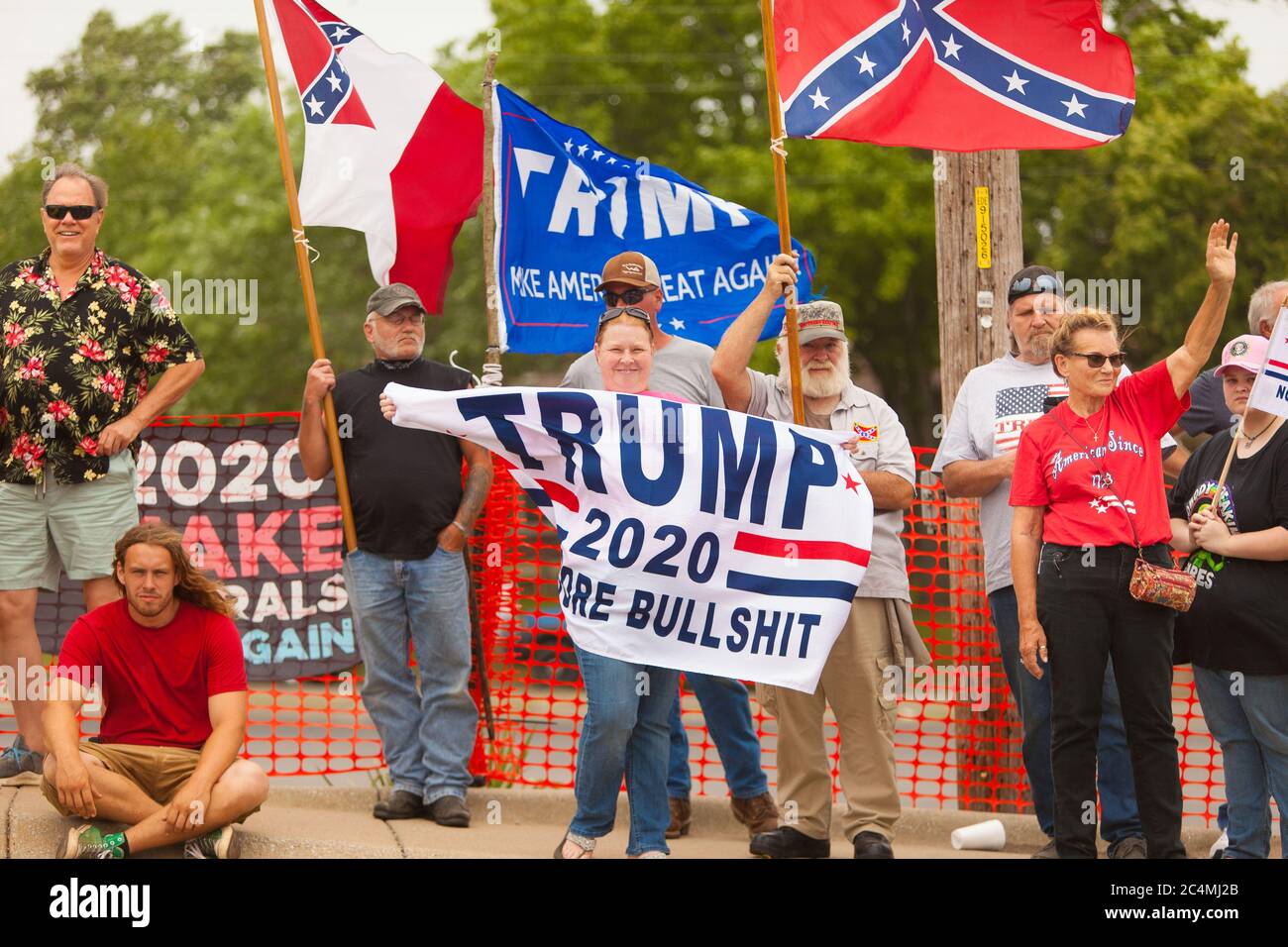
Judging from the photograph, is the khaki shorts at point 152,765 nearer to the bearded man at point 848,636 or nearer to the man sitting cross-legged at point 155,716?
the man sitting cross-legged at point 155,716

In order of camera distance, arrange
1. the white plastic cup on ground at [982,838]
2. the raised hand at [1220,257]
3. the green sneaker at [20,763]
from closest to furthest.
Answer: the raised hand at [1220,257], the green sneaker at [20,763], the white plastic cup on ground at [982,838]

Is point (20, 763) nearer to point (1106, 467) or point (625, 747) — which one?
point (625, 747)

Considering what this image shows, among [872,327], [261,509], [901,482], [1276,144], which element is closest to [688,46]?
[872,327]

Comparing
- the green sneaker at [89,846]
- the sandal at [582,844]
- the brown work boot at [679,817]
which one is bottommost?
the brown work boot at [679,817]

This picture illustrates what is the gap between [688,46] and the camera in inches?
1251

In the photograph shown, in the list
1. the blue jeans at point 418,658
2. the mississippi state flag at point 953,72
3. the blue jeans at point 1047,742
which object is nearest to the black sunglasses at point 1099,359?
the blue jeans at point 1047,742

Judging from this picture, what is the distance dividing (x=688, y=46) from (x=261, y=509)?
24.8 meters

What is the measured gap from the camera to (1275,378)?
5902 millimetres

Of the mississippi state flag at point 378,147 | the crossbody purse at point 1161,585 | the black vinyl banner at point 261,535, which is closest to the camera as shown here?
the crossbody purse at point 1161,585

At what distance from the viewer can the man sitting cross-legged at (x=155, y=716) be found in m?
5.81

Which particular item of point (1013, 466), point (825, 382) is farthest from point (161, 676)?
point (1013, 466)

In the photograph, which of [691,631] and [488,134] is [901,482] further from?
[488,134]

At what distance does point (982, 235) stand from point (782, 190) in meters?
2.23

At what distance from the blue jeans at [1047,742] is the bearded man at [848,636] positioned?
1.73 feet
